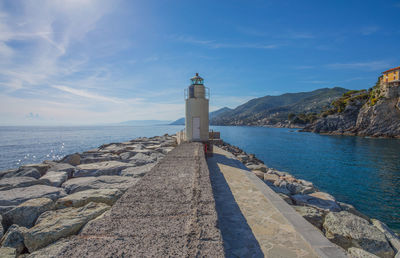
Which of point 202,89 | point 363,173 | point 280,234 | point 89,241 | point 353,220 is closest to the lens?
point 89,241

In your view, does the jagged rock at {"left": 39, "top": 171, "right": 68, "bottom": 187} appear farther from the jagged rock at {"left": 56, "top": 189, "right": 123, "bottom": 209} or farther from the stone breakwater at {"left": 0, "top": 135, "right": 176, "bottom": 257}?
the jagged rock at {"left": 56, "top": 189, "right": 123, "bottom": 209}

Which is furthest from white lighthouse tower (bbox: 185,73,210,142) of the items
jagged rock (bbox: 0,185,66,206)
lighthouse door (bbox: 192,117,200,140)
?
jagged rock (bbox: 0,185,66,206)

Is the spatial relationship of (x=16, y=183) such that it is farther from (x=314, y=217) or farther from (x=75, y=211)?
(x=314, y=217)

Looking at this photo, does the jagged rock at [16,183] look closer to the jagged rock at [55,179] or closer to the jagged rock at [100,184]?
the jagged rock at [55,179]

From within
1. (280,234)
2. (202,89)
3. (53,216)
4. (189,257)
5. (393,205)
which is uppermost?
(202,89)

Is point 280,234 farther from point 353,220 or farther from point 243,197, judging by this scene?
point 353,220

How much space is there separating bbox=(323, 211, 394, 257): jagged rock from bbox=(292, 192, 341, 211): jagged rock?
1.96m

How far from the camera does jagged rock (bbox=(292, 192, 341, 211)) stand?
22.9ft

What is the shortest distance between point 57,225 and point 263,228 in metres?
3.90

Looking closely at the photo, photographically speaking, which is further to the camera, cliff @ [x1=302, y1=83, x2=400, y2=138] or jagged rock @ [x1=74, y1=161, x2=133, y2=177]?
cliff @ [x1=302, y1=83, x2=400, y2=138]

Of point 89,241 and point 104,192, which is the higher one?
point 89,241

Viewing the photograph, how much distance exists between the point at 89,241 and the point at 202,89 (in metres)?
9.81

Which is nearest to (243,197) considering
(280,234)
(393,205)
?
(280,234)

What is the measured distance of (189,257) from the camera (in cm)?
209
